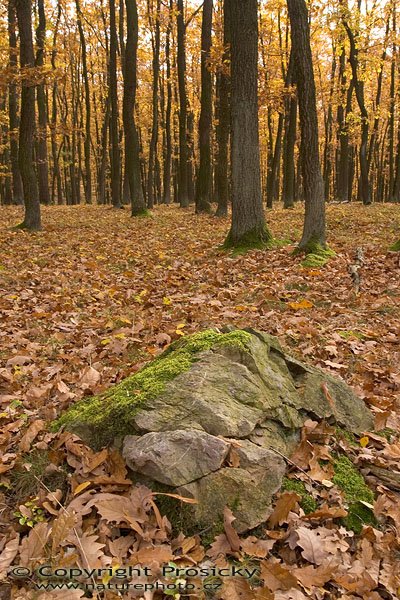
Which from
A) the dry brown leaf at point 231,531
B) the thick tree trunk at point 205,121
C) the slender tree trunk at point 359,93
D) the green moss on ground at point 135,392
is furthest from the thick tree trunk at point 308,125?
the slender tree trunk at point 359,93

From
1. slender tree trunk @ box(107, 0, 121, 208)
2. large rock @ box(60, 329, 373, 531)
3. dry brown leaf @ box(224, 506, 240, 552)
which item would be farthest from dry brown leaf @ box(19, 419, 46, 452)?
slender tree trunk @ box(107, 0, 121, 208)

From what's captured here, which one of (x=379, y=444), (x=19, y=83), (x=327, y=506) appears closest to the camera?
(x=327, y=506)

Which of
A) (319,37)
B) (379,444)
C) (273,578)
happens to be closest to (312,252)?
(379,444)

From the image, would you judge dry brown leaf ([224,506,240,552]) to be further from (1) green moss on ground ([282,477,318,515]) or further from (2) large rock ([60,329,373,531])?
(1) green moss on ground ([282,477,318,515])

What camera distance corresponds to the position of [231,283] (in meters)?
7.71

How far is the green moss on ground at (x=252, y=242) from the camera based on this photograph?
9.55 meters

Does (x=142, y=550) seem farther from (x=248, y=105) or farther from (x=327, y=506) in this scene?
(x=248, y=105)

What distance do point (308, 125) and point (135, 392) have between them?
23.9 ft

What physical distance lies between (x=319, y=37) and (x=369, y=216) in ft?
50.6

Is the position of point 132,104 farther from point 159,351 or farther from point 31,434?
point 31,434

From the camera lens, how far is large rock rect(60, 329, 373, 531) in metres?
2.48

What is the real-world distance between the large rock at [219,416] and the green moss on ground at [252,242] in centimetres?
607

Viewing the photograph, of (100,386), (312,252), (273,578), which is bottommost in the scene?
(273,578)

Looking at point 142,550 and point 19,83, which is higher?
point 19,83
